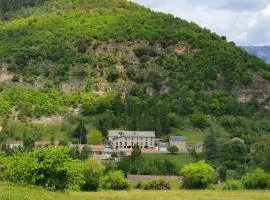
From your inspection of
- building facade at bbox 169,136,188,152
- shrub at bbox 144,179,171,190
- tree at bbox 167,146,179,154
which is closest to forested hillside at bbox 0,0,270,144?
building facade at bbox 169,136,188,152

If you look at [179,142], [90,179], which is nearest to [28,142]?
[179,142]

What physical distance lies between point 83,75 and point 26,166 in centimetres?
11549

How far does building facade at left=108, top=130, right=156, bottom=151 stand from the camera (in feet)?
441

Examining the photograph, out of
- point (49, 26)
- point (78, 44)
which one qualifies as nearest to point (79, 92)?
point (78, 44)

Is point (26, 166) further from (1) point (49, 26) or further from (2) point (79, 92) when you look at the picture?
(1) point (49, 26)

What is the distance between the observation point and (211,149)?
12106 centimetres

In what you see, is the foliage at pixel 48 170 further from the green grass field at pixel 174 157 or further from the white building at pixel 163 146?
the white building at pixel 163 146

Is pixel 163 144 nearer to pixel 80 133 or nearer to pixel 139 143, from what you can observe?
pixel 139 143

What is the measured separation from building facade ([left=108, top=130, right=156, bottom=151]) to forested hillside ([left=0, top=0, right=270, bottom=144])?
19.2 feet

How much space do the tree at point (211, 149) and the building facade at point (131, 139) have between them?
15.8 metres

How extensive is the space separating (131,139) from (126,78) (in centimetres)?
3146

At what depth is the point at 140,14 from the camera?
195 meters

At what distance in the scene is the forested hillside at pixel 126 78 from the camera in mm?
145500

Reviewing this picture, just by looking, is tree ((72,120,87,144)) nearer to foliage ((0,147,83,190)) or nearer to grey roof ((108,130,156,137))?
grey roof ((108,130,156,137))
